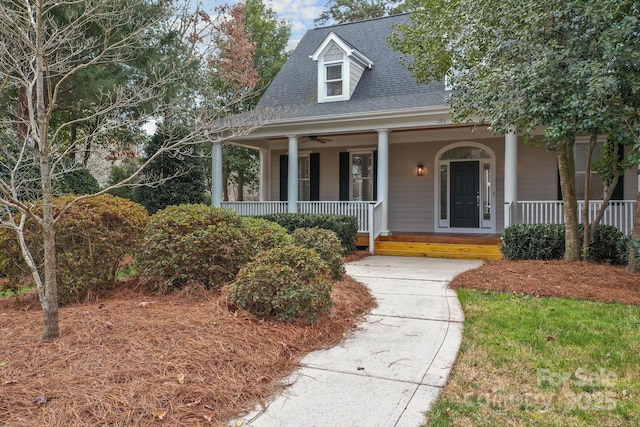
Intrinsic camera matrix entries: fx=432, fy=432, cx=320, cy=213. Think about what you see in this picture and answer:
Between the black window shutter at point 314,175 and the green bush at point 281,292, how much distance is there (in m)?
9.18

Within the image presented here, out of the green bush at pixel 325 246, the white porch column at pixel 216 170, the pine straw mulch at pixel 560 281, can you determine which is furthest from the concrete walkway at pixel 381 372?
the white porch column at pixel 216 170

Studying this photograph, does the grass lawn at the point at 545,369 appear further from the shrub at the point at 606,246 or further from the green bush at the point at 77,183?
the green bush at the point at 77,183

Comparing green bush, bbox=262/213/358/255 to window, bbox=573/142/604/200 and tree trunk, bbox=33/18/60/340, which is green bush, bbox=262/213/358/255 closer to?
window, bbox=573/142/604/200

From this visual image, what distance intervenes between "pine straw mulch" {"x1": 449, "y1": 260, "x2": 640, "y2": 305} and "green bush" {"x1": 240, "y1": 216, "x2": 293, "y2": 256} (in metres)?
2.57

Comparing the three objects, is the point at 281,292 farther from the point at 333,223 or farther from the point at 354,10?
the point at 354,10

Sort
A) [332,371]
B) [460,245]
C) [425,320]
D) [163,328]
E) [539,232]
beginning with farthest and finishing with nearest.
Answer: [460,245]
[539,232]
[425,320]
[163,328]
[332,371]

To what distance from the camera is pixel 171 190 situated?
1200cm

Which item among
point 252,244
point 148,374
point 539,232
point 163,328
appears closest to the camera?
point 148,374

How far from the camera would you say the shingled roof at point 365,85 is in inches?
420

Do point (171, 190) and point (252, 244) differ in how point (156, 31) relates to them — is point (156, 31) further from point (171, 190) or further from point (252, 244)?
point (252, 244)

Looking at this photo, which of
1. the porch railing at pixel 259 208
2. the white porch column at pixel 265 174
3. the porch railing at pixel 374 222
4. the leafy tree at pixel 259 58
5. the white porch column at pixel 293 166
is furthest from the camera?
the leafy tree at pixel 259 58

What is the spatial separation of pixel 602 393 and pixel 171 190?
11104 millimetres

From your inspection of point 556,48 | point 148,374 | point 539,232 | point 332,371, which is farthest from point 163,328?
point 539,232

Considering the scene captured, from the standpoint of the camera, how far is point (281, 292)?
3922 mm
